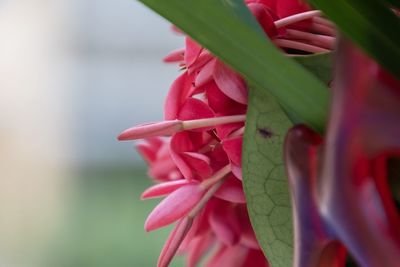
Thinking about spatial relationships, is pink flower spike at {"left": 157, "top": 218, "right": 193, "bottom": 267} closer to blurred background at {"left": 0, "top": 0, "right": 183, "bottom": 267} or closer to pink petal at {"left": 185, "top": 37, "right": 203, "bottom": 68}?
pink petal at {"left": 185, "top": 37, "right": 203, "bottom": 68}

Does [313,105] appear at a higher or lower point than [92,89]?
higher

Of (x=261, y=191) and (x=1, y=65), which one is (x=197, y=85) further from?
(x=1, y=65)

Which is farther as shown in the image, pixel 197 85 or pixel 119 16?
pixel 119 16

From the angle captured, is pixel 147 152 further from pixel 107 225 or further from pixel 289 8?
pixel 107 225

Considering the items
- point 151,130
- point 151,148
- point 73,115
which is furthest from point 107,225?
point 151,130

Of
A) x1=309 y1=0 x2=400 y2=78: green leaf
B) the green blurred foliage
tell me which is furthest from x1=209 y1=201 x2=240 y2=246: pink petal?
the green blurred foliage

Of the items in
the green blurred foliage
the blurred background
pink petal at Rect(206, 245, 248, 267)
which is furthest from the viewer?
the blurred background

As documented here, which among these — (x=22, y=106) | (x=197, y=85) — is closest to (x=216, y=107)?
(x=197, y=85)
